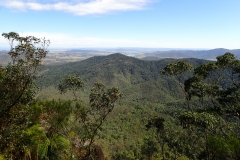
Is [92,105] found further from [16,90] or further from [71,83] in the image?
[16,90]

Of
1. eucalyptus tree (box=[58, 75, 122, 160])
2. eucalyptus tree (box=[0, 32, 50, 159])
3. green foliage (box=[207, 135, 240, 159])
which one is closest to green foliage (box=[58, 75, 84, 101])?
eucalyptus tree (box=[58, 75, 122, 160])

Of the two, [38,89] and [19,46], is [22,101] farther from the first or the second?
[19,46]

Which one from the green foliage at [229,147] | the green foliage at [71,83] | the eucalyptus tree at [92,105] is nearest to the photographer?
the green foliage at [229,147]

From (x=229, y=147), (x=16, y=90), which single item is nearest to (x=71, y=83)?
(x=16, y=90)

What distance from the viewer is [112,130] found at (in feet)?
409

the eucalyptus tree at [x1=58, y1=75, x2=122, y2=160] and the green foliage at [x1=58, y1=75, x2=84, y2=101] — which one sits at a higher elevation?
the green foliage at [x1=58, y1=75, x2=84, y2=101]

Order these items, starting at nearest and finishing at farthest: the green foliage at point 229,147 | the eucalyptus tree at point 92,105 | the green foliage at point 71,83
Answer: the green foliage at point 229,147 → the eucalyptus tree at point 92,105 → the green foliage at point 71,83

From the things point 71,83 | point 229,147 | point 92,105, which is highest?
point 71,83

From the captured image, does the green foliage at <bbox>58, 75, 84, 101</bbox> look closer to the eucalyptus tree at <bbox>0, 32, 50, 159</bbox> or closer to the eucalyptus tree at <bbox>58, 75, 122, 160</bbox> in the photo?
the eucalyptus tree at <bbox>58, 75, 122, 160</bbox>

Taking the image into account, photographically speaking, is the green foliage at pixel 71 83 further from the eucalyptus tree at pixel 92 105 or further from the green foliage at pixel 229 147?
the green foliage at pixel 229 147

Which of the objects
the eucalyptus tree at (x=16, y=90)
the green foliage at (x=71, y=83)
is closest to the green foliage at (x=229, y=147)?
the eucalyptus tree at (x=16, y=90)

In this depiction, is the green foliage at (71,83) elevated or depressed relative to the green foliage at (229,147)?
elevated

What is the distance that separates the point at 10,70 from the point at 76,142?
14340 mm

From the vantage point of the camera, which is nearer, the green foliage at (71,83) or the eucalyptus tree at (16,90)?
the eucalyptus tree at (16,90)
